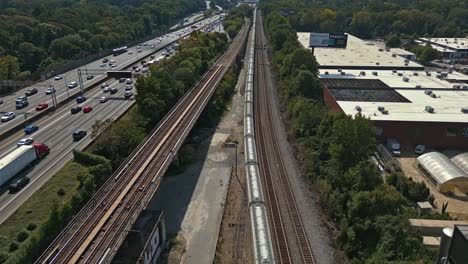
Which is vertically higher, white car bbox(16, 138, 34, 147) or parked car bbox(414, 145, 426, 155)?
white car bbox(16, 138, 34, 147)

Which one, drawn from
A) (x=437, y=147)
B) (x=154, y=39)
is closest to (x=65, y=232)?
(x=437, y=147)

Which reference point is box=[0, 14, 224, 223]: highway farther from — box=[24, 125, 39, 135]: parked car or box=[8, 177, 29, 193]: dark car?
box=[24, 125, 39, 135]: parked car

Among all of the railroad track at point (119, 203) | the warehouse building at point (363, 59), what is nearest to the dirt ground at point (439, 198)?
the railroad track at point (119, 203)

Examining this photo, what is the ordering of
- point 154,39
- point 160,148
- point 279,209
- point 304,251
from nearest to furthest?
point 304,251 < point 279,209 < point 160,148 < point 154,39

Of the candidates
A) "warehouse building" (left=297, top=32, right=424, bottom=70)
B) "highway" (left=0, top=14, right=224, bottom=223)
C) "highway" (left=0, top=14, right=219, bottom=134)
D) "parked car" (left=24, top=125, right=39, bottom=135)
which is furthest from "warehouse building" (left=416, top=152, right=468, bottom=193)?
"highway" (left=0, top=14, right=219, bottom=134)

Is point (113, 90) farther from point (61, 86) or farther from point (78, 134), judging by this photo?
point (78, 134)

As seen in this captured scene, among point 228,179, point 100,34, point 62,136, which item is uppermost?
point 100,34

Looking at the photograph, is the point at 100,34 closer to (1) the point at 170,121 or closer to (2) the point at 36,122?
(2) the point at 36,122
